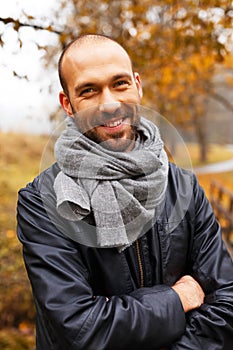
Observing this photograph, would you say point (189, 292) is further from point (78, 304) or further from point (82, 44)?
point (82, 44)

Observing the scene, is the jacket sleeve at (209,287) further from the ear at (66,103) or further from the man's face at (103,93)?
the ear at (66,103)

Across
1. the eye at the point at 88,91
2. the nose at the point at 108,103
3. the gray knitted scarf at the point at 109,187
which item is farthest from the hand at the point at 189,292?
the eye at the point at 88,91

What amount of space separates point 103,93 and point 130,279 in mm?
762

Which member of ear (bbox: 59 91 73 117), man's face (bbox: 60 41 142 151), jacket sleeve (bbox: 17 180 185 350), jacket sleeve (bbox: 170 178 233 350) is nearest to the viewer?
jacket sleeve (bbox: 17 180 185 350)

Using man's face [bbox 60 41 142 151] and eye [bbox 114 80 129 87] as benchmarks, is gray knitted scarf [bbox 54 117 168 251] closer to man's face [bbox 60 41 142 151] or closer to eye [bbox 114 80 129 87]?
man's face [bbox 60 41 142 151]

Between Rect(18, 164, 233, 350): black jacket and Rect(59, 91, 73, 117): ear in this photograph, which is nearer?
Rect(18, 164, 233, 350): black jacket

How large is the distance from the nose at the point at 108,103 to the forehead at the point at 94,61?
0.27 feet

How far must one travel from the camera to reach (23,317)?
4.66 metres

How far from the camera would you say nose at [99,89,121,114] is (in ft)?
5.32

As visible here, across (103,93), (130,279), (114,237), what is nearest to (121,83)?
(103,93)

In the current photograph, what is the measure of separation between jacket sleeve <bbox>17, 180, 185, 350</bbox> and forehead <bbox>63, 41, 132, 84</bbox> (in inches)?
21.4

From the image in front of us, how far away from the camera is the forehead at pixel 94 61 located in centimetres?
163

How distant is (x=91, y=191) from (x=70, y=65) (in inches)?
22.0

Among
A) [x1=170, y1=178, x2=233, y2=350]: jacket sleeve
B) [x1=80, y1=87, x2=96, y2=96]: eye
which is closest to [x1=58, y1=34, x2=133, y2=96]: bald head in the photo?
[x1=80, y1=87, x2=96, y2=96]: eye
